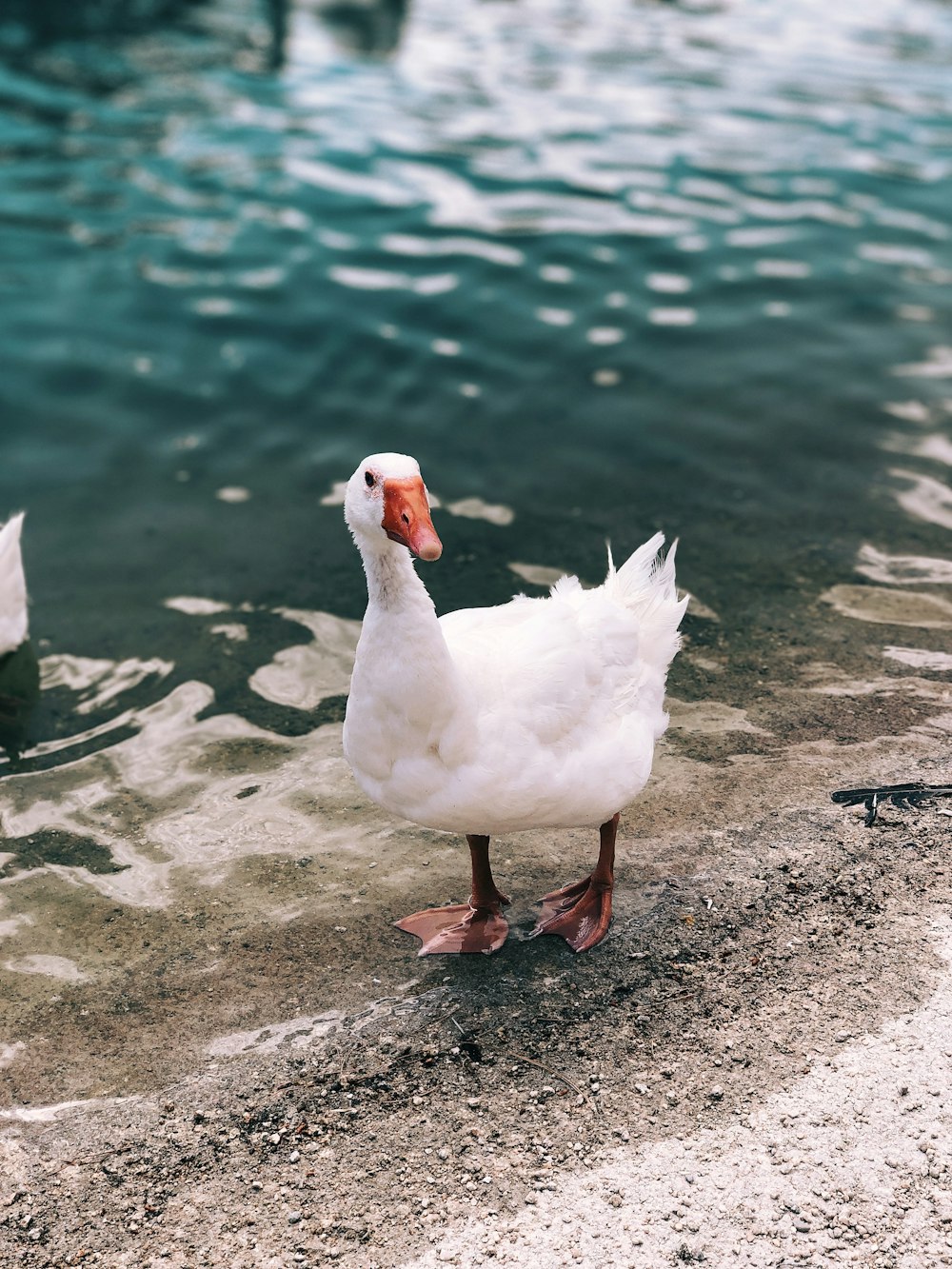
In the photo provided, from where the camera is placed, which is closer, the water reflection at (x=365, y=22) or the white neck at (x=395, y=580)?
the white neck at (x=395, y=580)

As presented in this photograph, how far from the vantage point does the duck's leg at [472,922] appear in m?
4.78

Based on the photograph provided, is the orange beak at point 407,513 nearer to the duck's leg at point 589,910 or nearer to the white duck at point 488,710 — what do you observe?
the white duck at point 488,710

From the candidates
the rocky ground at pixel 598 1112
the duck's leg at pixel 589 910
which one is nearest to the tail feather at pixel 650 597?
the duck's leg at pixel 589 910

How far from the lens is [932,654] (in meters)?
6.59

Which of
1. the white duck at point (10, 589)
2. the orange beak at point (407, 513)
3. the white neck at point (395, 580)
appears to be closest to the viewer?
the orange beak at point (407, 513)

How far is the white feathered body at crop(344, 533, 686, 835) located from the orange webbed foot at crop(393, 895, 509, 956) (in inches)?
22.2

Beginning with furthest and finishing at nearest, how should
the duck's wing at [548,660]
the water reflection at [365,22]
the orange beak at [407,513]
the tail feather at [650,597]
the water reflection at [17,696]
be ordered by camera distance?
1. the water reflection at [365,22]
2. the water reflection at [17,696]
3. the tail feather at [650,597]
4. the duck's wing at [548,660]
5. the orange beak at [407,513]

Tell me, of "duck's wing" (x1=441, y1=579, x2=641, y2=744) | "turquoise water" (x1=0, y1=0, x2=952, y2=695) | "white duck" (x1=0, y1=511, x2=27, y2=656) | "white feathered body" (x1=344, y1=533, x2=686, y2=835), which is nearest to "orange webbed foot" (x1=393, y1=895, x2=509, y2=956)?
"white feathered body" (x1=344, y1=533, x2=686, y2=835)

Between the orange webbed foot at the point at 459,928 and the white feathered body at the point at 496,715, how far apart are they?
0.56 meters

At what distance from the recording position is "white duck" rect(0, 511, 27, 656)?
677 cm

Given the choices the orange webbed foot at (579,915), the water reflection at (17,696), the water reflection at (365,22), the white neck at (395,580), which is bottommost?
the water reflection at (17,696)

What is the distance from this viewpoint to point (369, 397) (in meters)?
9.80

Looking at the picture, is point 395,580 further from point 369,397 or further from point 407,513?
point 369,397

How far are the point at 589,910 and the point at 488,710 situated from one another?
3.62 ft
